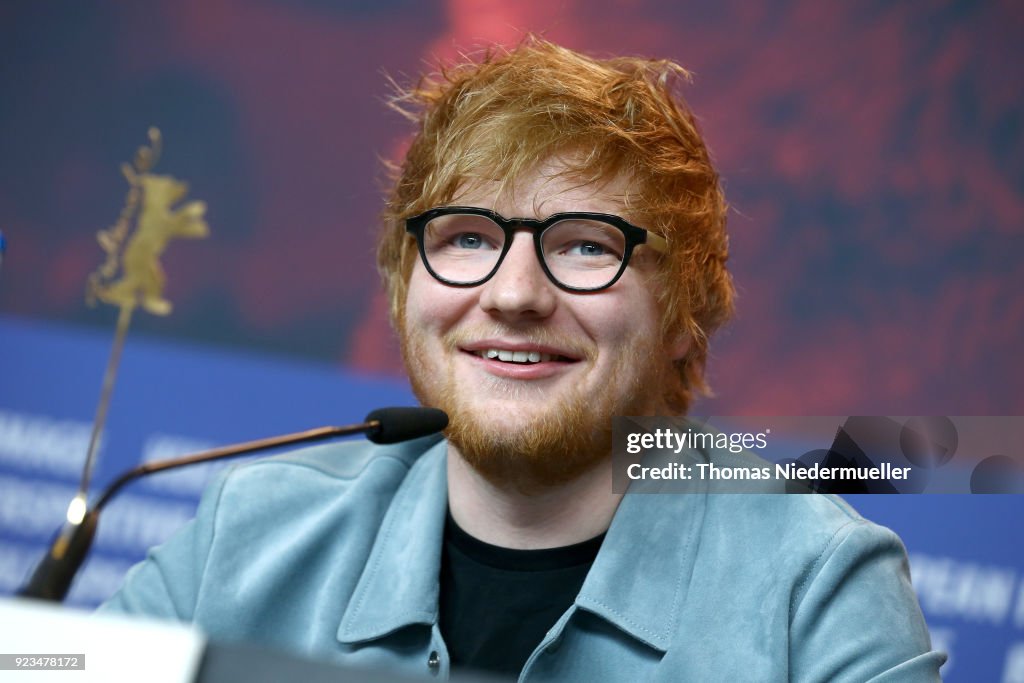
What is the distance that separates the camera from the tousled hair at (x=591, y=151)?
1.56 metres

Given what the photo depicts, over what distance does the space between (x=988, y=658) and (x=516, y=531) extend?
1.42 meters

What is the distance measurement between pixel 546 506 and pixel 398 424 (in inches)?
18.5

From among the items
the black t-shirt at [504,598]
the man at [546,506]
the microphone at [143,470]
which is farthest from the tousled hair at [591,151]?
the microphone at [143,470]

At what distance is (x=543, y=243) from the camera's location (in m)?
1.49

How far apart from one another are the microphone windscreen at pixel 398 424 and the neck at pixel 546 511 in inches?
16.4

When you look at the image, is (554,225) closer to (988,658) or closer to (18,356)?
(988,658)

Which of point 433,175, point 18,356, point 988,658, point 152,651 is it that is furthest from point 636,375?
point 18,356

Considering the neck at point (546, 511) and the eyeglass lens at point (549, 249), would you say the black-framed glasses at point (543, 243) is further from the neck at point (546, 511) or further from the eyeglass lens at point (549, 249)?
the neck at point (546, 511)

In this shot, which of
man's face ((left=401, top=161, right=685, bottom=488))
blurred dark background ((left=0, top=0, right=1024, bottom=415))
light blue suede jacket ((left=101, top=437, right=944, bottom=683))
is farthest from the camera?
blurred dark background ((left=0, top=0, right=1024, bottom=415))

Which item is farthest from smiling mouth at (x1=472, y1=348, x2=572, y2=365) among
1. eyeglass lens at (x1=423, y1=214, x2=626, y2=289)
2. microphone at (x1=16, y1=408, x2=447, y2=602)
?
microphone at (x1=16, y1=408, x2=447, y2=602)

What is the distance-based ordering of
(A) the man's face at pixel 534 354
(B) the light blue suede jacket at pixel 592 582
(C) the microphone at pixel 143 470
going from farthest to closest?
(A) the man's face at pixel 534 354 → (B) the light blue suede jacket at pixel 592 582 → (C) the microphone at pixel 143 470

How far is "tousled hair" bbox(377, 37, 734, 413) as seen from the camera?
156 centimetres

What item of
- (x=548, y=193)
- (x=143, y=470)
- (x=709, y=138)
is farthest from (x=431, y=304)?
(x=709, y=138)

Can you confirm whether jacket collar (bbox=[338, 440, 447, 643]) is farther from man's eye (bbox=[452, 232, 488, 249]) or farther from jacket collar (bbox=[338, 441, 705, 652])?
man's eye (bbox=[452, 232, 488, 249])
